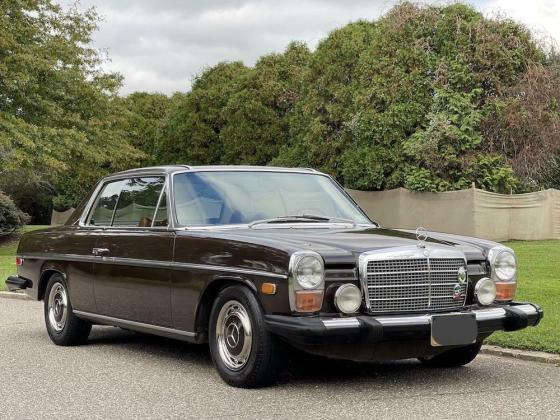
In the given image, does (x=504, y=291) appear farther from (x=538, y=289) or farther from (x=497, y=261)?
(x=538, y=289)

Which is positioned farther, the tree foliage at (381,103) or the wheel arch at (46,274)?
the tree foliage at (381,103)

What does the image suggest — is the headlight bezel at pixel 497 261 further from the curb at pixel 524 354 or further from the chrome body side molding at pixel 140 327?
the chrome body side molding at pixel 140 327

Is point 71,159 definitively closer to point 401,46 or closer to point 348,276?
point 401,46

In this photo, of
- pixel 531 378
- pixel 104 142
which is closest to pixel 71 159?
pixel 104 142

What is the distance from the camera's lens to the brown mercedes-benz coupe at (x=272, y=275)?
18.4 ft

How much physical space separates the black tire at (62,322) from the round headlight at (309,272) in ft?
11.2

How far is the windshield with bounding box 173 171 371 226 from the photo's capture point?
685cm

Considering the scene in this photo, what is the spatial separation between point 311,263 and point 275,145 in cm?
3206

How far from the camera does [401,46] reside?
25609 millimetres

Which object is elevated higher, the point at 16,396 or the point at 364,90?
the point at 364,90

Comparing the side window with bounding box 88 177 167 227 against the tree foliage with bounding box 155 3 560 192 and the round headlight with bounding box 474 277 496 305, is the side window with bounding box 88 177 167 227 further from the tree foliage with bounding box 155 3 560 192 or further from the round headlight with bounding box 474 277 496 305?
the tree foliage with bounding box 155 3 560 192

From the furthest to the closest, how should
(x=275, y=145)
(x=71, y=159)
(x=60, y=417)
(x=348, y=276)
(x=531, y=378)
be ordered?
(x=275, y=145) → (x=71, y=159) → (x=531, y=378) → (x=348, y=276) → (x=60, y=417)

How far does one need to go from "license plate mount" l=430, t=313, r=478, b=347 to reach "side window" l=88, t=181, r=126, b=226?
3565mm

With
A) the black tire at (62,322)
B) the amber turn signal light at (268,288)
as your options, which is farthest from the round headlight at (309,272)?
the black tire at (62,322)
